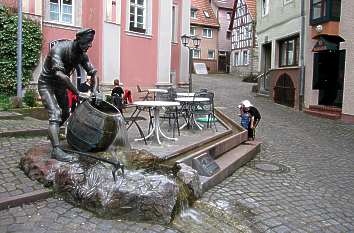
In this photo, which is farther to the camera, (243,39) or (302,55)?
(243,39)

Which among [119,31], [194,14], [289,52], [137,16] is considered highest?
[194,14]

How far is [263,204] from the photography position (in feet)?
19.2

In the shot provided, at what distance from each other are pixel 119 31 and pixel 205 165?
392 inches

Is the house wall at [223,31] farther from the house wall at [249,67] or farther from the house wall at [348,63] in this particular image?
the house wall at [348,63]

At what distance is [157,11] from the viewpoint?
17.2 meters

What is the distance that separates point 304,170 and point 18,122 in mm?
6340

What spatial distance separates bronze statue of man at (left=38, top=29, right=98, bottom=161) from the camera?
217 inches

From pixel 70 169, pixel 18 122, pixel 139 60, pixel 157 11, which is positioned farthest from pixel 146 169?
pixel 157 11

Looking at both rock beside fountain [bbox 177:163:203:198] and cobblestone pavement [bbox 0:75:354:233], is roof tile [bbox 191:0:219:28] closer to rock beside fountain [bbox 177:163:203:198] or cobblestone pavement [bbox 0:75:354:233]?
cobblestone pavement [bbox 0:75:354:233]

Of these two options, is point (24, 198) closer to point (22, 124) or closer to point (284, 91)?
point (22, 124)

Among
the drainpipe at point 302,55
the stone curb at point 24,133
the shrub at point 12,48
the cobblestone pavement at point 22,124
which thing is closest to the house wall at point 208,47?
the drainpipe at point 302,55

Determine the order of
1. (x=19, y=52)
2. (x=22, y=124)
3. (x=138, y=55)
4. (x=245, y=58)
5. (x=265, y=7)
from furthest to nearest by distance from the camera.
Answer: (x=245, y=58) → (x=265, y=7) → (x=138, y=55) → (x=19, y=52) → (x=22, y=124)

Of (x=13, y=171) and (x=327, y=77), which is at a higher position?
(x=327, y=77)

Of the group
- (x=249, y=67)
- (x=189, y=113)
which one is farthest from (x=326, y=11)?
(x=249, y=67)
